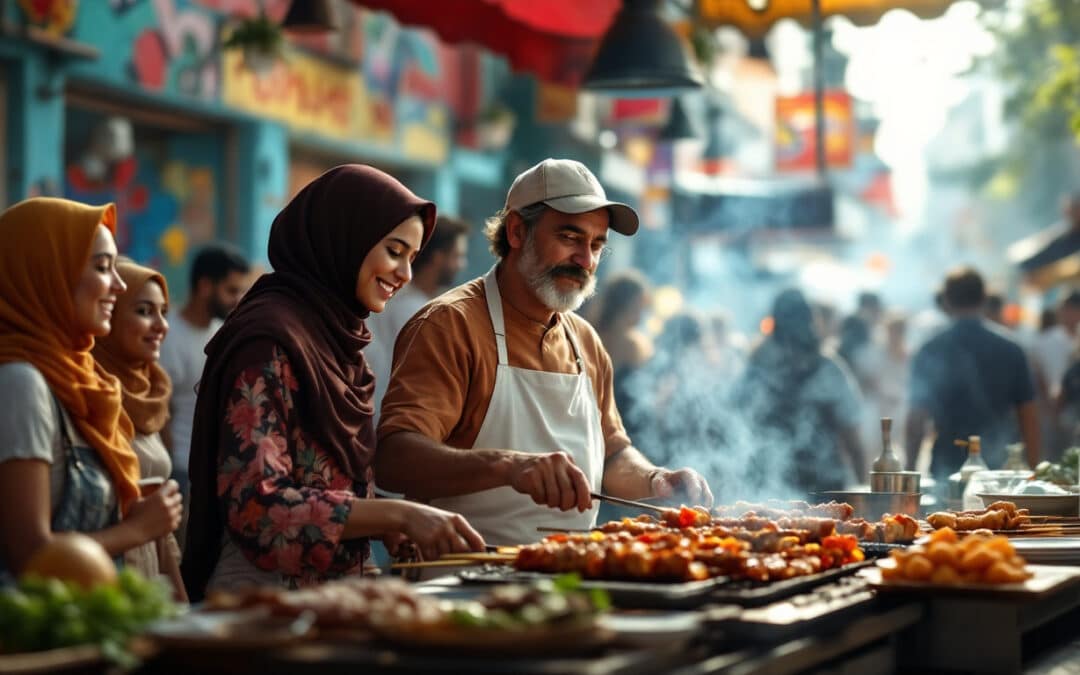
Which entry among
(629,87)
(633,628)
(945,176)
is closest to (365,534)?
(633,628)

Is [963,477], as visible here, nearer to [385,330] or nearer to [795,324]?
[795,324]

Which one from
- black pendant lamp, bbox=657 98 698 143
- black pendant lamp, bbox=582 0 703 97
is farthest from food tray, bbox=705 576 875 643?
black pendant lamp, bbox=657 98 698 143

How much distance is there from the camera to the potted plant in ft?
34.6

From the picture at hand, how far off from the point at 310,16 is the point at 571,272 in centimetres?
360

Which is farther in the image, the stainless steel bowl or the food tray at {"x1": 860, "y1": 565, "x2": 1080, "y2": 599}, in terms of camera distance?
the stainless steel bowl

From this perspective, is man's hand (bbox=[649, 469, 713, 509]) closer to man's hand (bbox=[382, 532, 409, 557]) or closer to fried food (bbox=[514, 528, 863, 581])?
fried food (bbox=[514, 528, 863, 581])

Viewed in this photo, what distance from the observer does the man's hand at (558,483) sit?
4.02 meters

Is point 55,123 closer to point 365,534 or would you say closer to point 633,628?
point 365,534

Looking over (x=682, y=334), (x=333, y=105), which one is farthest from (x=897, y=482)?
(x=333, y=105)

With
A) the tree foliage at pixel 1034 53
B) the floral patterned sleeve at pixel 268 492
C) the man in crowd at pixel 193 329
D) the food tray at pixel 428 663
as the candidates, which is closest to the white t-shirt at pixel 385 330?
the man in crowd at pixel 193 329

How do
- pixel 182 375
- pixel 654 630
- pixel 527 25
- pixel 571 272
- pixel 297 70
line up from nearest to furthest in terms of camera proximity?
pixel 654 630
pixel 571 272
pixel 182 375
pixel 527 25
pixel 297 70

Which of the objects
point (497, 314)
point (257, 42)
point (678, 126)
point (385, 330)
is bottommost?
point (497, 314)

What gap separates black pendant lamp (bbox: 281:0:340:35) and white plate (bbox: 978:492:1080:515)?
4394 millimetres

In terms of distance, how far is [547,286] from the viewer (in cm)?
485
